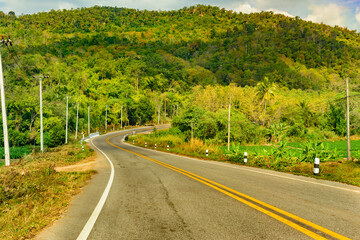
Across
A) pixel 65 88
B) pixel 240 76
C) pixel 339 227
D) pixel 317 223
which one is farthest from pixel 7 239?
pixel 240 76

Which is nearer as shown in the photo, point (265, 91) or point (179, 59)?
point (265, 91)

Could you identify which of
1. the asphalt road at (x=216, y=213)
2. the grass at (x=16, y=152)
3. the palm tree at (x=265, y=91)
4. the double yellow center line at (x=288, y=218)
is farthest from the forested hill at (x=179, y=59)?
the double yellow center line at (x=288, y=218)

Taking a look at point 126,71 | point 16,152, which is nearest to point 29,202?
point 16,152

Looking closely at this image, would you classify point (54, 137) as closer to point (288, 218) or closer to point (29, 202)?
point (29, 202)

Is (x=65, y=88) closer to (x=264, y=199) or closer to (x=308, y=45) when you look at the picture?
(x=264, y=199)

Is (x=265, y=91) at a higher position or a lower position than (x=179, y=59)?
lower

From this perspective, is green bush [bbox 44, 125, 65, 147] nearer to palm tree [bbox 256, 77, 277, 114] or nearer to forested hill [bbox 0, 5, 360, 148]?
forested hill [bbox 0, 5, 360, 148]

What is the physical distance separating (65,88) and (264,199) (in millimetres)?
88540

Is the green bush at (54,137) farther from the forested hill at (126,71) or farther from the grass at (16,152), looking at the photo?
the grass at (16,152)

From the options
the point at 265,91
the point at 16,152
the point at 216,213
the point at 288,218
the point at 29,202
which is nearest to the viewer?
the point at 288,218

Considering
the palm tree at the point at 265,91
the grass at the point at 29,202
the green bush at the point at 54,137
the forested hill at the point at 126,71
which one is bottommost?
the green bush at the point at 54,137

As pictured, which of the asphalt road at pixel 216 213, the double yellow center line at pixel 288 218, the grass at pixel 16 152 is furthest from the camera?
the grass at pixel 16 152

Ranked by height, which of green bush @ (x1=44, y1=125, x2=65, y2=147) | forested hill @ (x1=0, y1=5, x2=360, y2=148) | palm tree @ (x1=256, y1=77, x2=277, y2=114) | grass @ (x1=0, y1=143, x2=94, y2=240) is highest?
forested hill @ (x1=0, y1=5, x2=360, y2=148)

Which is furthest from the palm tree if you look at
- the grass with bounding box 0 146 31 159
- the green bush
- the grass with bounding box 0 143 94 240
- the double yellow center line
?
the grass with bounding box 0 146 31 159
